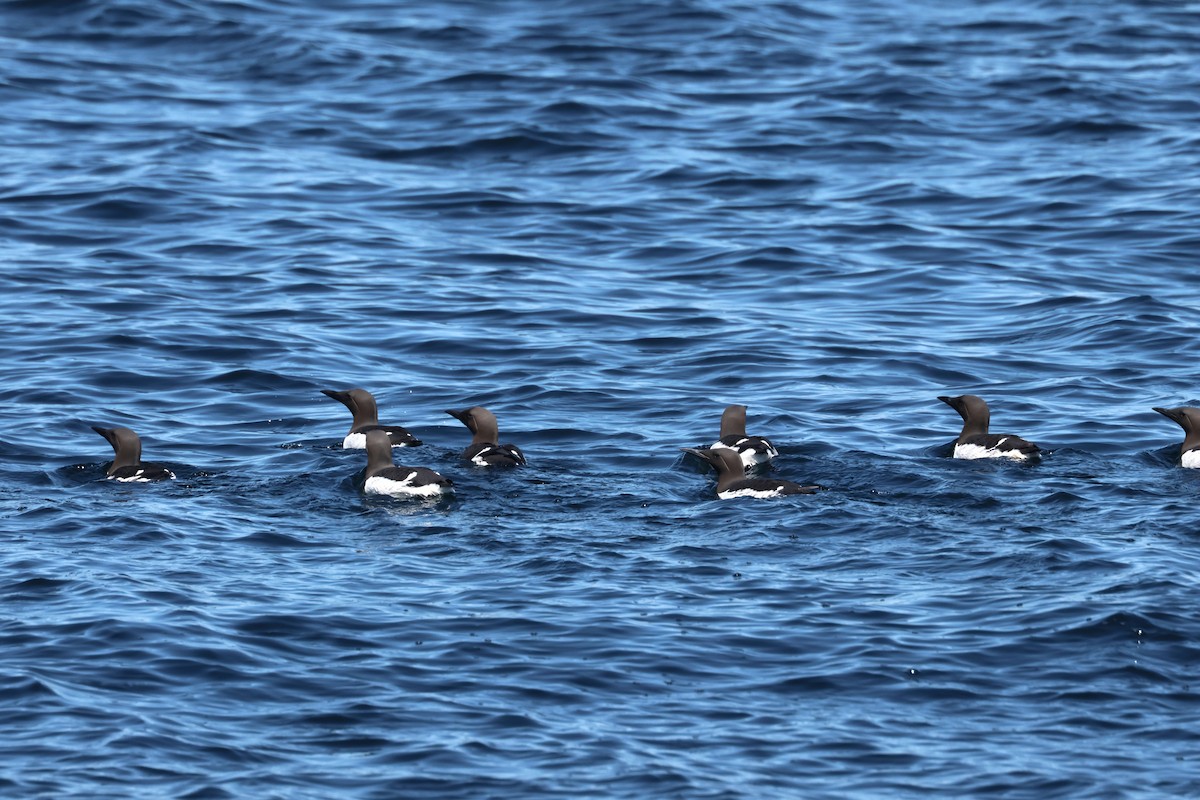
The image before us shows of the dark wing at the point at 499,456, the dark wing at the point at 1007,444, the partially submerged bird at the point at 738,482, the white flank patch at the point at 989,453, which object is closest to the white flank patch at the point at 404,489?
the dark wing at the point at 499,456

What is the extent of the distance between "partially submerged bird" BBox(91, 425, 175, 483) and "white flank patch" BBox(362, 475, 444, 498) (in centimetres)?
187

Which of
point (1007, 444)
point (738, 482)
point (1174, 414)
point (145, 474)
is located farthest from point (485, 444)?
point (1174, 414)

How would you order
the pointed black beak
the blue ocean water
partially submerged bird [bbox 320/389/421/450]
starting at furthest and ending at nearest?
partially submerged bird [bbox 320/389/421/450] < the pointed black beak < the blue ocean water

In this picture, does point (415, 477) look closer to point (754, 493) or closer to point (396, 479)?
point (396, 479)

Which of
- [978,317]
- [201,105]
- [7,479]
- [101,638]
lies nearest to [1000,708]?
[101,638]

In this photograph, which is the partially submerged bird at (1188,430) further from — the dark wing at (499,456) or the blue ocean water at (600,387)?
the dark wing at (499,456)

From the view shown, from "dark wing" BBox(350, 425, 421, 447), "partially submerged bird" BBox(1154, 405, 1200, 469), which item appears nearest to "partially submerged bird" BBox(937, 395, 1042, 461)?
"partially submerged bird" BBox(1154, 405, 1200, 469)

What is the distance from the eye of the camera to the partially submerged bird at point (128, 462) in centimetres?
1612

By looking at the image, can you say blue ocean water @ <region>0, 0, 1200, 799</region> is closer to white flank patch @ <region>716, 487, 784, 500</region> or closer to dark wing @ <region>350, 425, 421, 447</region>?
white flank patch @ <region>716, 487, 784, 500</region>

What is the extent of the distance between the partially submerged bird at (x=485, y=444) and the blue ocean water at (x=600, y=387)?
0.81 feet

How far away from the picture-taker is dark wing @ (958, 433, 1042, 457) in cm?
1673

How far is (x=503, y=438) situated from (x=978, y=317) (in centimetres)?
741

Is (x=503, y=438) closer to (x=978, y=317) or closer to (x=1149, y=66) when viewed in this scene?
(x=978, y=317)

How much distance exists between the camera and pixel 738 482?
1585 cm
